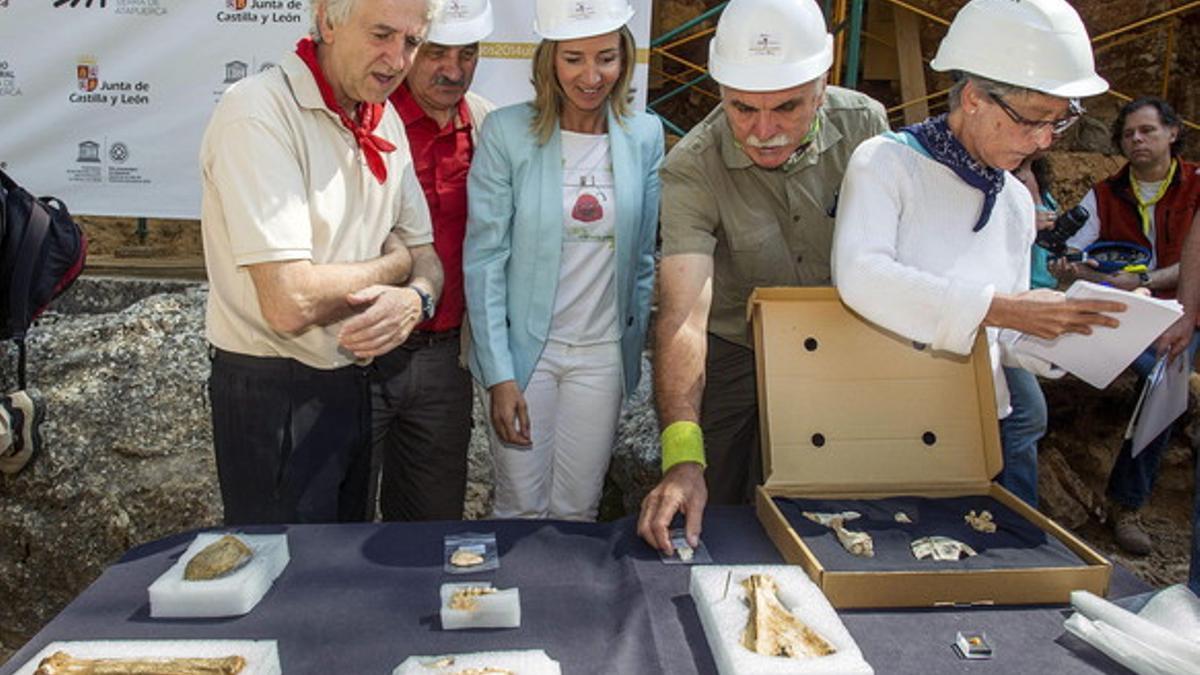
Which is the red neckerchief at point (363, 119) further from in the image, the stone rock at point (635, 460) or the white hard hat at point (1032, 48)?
the stone rock at point (635, 460)

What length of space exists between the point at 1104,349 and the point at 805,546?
2.24 feet

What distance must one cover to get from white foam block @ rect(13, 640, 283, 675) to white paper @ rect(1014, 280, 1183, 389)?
1.38 meters

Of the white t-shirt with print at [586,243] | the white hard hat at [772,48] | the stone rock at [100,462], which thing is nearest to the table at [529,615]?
the white t-shirt with print at [586,243]

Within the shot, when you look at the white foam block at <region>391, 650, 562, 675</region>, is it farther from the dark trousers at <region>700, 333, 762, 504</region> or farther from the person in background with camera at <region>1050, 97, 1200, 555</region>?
the person in background with camera at <region>1050, 97, 1200, 555</region>

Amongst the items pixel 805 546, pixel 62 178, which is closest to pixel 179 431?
pixel 62 178

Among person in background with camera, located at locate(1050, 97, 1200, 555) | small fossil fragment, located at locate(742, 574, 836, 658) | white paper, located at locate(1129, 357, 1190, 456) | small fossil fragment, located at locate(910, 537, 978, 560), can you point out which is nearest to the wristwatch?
small fossil fragment, located at locate(742, 574, 836, 658)

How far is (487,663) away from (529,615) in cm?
17

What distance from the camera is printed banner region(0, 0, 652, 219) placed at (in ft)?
12.2

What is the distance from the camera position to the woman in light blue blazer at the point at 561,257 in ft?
7.44

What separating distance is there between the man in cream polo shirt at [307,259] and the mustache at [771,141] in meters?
0.71

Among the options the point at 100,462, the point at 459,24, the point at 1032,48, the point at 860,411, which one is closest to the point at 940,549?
the point at 860,411

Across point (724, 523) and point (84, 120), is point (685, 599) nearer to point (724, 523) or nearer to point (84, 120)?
point (724, 523)

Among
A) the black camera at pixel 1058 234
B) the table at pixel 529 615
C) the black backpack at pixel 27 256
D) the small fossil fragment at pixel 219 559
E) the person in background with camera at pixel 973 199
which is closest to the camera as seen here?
the table at pixel 529 615

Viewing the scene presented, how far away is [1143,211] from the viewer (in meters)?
3.77
